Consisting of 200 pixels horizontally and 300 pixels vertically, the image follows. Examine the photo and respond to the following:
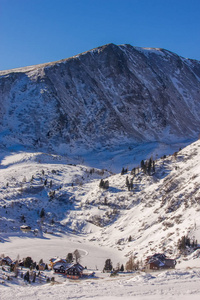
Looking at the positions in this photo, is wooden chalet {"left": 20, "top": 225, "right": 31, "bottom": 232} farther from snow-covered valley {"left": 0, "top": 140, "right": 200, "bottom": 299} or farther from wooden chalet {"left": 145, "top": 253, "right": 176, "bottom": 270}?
wooden chalet {"left": 145, "top": 253, "right": 176, "bottom": 270}

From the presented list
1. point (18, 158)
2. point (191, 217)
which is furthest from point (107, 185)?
point (18, 158)

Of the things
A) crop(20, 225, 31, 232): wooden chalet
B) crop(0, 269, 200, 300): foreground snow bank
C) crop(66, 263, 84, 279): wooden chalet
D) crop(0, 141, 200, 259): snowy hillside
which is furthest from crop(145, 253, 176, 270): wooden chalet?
crop(20, 225, 31, 232): wooden chalet

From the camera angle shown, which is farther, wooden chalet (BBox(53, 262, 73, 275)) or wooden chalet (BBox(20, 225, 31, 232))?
wooden chalet (BBox(20, 225, 31, 232))

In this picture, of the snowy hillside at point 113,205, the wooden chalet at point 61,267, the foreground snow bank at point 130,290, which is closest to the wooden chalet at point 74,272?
the wooden chalet at point 61,267

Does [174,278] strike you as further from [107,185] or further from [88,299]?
[107,185]

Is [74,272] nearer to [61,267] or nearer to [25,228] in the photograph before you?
[61,267]

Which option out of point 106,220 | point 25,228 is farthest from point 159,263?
point 106,220

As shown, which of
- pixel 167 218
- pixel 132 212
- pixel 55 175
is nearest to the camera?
pixel 167 218

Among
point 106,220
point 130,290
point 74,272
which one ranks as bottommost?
point 74,272

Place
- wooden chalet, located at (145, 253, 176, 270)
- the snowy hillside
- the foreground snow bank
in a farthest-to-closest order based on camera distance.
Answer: the snowy hillside
wooden chalet, located at (145, 253, 176, 270)
the foreground snow bank

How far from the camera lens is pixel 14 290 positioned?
112 ft

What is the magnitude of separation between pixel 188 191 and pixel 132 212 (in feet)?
67.6

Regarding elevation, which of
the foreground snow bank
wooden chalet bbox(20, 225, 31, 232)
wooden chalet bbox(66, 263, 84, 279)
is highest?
wooden chalet bbox(20, 225, 31, 232)

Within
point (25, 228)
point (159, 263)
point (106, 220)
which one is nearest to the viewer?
point (159, 263)
